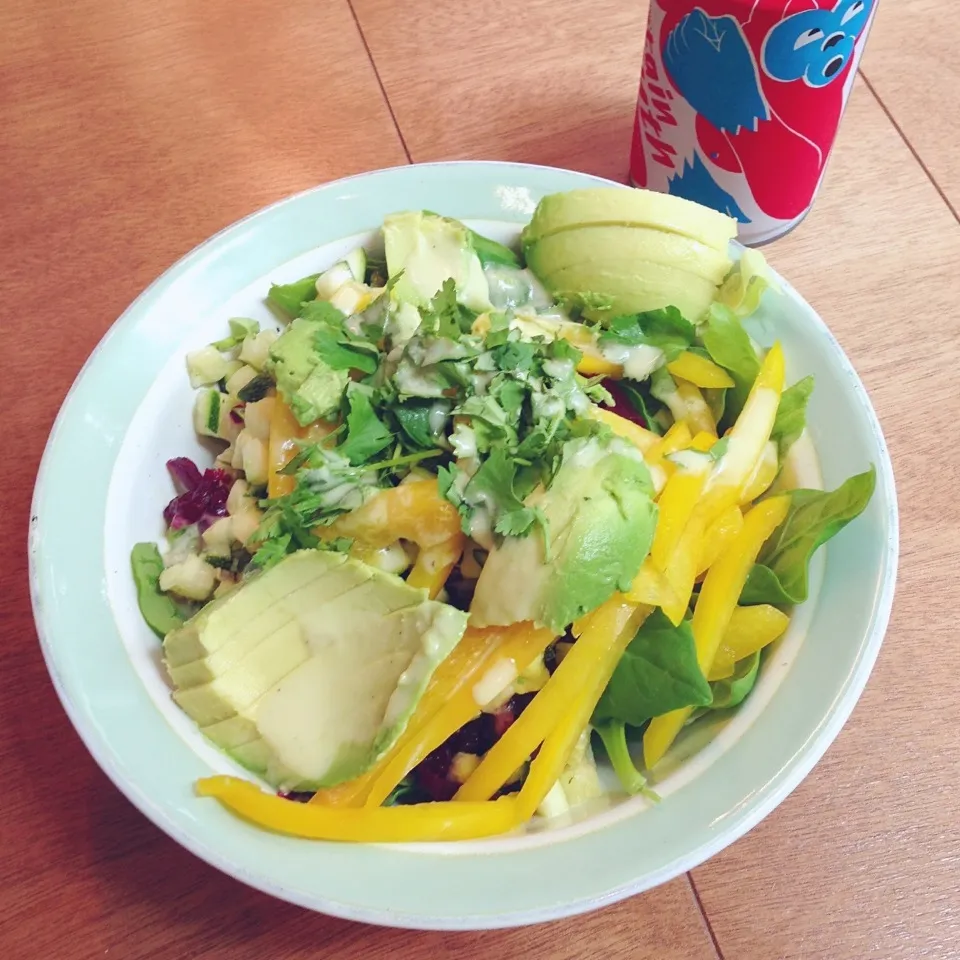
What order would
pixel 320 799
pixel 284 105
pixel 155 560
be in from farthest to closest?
1. pixel 284 105
2. pixel 155 560
3. pixel 320 799

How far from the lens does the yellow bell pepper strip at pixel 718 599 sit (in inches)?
26.0

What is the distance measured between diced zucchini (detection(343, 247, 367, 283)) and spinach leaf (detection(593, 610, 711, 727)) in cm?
41

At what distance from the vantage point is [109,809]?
732 mm

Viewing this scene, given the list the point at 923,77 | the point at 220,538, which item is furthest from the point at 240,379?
the point at 923,77

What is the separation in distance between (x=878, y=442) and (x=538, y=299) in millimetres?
315

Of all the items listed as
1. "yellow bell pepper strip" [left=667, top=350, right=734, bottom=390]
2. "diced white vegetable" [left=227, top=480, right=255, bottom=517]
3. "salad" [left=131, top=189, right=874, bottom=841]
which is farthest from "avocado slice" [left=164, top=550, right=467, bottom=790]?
"yellow bell pepper strip" [left=667, top=350, right=734, bottom=390]

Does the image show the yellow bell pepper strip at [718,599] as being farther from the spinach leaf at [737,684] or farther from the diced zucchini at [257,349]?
the diced zucchini at [257,349]

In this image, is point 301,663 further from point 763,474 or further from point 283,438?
point 763,474

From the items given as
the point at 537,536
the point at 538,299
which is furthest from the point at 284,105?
the point at 537,536

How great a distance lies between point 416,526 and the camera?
65 centimetres

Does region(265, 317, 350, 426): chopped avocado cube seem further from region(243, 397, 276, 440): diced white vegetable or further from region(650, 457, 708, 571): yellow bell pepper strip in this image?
region(650, 457, 708, 571): yellow bell pepper strip

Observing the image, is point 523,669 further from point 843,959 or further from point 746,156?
point 746,156

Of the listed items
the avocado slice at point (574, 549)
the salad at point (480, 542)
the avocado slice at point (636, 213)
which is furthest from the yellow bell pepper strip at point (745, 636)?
the avocado slice at point (636, 213)

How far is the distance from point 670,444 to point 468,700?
0.25 metres
